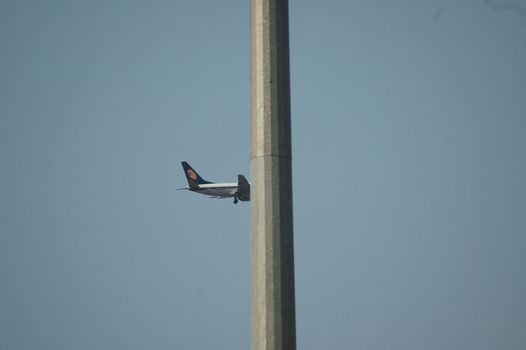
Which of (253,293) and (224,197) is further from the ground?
(224,197)

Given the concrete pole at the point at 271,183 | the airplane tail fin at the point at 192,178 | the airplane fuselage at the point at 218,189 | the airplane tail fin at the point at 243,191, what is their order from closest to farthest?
the concrete pole at the point at 271,183, the airplane tail fin at the point at 243,191, the airplane fuselage at the point at 218,189, the airplane tail fin at the point at 192,178

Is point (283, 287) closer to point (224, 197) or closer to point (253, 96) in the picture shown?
point (253, 96)

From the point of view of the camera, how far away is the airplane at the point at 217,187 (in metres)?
60.3

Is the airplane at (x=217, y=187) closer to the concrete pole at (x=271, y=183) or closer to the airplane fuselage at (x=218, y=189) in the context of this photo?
the airplane fuselage at (x=218, y=189)

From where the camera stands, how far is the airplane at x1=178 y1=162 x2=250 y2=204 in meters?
60.3

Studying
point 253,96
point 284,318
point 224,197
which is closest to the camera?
point 284,318

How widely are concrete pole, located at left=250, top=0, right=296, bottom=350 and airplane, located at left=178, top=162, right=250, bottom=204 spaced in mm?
50542

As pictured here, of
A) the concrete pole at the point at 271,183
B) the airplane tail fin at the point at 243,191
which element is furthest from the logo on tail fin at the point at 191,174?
the concrete pole at the point at 271,183

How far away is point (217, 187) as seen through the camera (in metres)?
64.0

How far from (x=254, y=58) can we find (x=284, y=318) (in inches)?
106

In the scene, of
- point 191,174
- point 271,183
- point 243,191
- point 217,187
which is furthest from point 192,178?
point 271,183

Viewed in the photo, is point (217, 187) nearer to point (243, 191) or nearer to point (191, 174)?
point (243, 191)

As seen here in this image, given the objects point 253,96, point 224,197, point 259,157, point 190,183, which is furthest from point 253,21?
point 190,183

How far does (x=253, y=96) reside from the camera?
622cm
